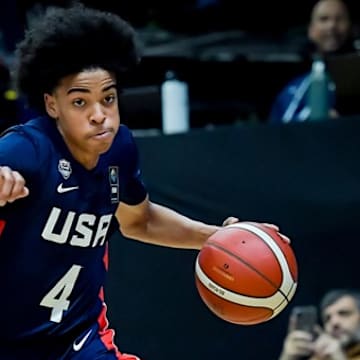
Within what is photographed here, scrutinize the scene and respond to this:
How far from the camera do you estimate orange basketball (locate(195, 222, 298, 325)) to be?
4191mm

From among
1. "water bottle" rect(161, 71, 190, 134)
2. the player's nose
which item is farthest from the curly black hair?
"water bottle" rect(161, 71, 190, 134)

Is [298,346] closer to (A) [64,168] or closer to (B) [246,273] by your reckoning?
(B) [246,273]

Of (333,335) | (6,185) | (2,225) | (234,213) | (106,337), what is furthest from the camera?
(234,213)

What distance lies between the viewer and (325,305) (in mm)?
5793

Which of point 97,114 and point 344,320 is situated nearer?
point 97,114

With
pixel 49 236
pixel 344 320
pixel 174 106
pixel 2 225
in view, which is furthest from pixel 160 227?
pixel 174 106

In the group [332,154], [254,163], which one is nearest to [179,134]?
[254,163]

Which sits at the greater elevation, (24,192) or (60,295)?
(24,192)

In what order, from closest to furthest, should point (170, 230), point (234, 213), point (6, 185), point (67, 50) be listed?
point (6, 185) → point (67, 50) → point (170, 230) → point (234, 213)

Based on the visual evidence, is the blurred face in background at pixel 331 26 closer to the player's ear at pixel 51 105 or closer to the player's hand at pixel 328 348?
the player's hand at pixel 328 348

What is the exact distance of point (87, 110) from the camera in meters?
3.96

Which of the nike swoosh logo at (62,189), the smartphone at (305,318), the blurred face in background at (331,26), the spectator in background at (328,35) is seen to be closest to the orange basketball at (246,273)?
the nike swoosh logo at (62,189)

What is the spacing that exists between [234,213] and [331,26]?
5.28 ft

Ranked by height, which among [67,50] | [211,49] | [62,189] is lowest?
[211,49]
